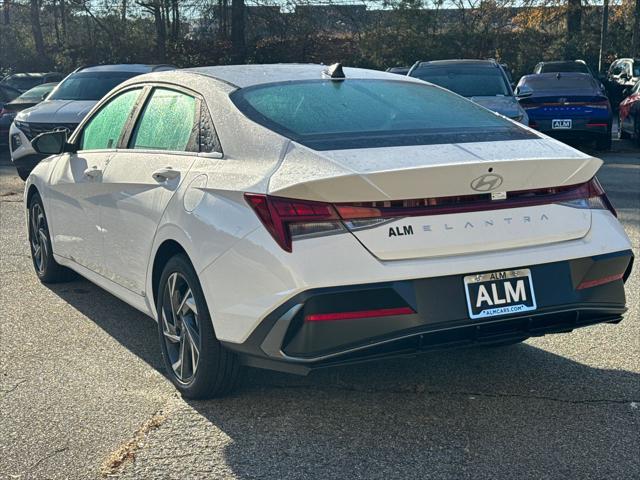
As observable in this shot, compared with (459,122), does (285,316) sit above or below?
below

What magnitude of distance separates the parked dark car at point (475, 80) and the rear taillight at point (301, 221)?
9.86m

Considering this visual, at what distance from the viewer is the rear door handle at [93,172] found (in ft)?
17.6

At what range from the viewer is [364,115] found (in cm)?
446

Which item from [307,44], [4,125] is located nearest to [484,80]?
[4,125]

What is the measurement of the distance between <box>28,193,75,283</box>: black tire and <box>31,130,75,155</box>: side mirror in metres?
0.70

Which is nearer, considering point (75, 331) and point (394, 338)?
point (394, 338)

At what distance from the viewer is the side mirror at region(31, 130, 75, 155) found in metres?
5.98

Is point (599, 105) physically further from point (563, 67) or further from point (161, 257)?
point (161, 257)

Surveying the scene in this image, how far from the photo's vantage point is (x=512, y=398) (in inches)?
171

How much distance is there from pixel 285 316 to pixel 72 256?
2.82 metres

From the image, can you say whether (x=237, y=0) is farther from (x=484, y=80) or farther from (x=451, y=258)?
(x=451, y=258)

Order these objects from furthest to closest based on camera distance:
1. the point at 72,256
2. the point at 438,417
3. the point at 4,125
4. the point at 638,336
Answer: the point at 4,125 → the point at 72,256 → the point at 638,336 → the point at 438,417

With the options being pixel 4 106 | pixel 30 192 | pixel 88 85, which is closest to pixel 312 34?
pixel 4 106

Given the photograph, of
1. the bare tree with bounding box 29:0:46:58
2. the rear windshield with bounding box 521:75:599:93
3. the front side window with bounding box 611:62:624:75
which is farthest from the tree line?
the rear windshield with bounding box 521:75:599:93
